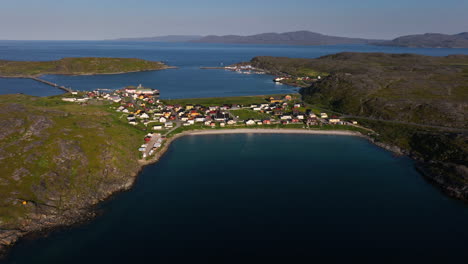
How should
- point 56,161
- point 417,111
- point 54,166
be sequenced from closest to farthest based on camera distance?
point 54,166, point 56,161, point 417,111

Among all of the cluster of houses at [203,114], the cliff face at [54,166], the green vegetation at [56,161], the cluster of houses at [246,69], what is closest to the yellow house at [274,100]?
the cluster of houses at [203,114]

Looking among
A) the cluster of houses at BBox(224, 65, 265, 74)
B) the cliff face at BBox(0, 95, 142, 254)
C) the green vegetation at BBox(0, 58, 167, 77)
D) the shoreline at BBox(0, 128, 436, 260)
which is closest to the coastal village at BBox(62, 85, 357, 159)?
the shoreline at BBox(0, 128, 436, 260)

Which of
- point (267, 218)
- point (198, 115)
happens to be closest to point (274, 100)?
point (198, 115)

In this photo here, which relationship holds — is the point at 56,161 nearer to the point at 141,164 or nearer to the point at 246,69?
the point at 141,164

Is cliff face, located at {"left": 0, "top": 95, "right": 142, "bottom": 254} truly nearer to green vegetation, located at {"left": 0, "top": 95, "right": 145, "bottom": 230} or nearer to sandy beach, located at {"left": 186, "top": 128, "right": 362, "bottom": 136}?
green vegetation, located at {"left": 0, "top": 95, "right": 145, "bottom": 230}

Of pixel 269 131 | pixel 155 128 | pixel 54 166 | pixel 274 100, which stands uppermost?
pixel 274 100

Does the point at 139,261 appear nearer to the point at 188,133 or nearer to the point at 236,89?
the point at 188,133
